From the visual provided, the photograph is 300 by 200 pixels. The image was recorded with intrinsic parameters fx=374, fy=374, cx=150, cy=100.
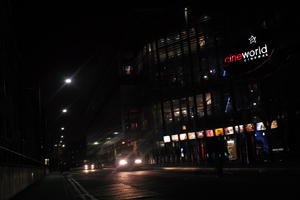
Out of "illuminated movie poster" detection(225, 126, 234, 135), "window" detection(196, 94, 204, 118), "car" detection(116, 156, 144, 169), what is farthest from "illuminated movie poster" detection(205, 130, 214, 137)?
"car" detection(116, 156, 144, 169)

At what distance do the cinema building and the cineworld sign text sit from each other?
0.09 metres

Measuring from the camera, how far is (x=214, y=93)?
48.1 metres

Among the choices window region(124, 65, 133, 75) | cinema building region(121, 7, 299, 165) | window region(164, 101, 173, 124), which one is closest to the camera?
cinema building region(121, 7, 299, 165)

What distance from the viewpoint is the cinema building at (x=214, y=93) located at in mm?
35781

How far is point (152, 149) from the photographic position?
60.0 meters

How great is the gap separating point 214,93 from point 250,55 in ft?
41.0

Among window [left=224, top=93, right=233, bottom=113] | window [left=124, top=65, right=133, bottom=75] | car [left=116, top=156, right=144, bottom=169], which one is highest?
window [left=124, top=65, right=133, bottom=75]

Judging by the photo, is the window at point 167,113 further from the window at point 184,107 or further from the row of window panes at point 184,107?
the window at point 184,107

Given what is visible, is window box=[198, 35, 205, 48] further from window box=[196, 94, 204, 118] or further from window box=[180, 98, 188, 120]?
window box=[180, 98, 188, 120]

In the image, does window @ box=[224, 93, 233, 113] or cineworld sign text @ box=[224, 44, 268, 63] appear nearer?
cineworld sign text @ box=[224, 44, 268, 63]

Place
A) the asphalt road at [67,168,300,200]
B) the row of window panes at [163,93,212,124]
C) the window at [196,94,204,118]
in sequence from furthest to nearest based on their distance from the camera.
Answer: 1. the window at [196,94,204,118]
2. the row of window panes at [163,93,212,124]
3. the asphalt road at [67,168,300,200]

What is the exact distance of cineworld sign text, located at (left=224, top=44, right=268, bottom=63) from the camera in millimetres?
35031

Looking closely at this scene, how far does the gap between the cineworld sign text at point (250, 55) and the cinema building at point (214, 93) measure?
0.31 ft

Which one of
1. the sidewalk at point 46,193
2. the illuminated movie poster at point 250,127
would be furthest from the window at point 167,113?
the sidewalk at point 46,193
